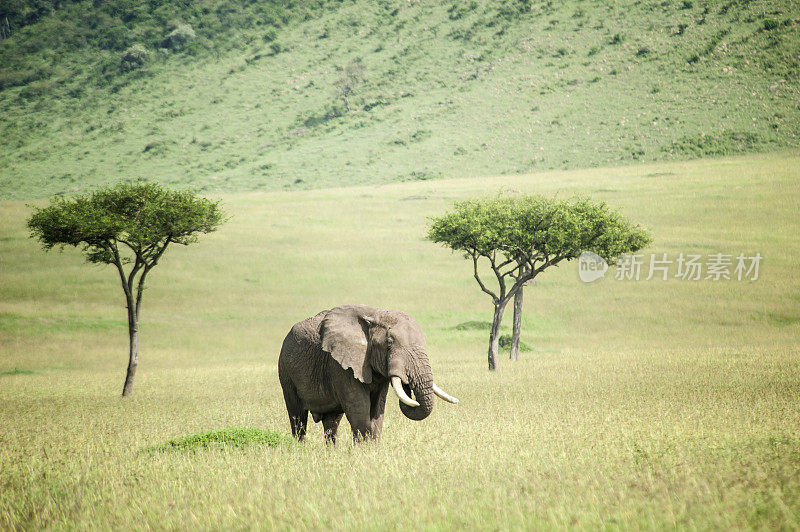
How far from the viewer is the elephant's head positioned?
1034 centimetres

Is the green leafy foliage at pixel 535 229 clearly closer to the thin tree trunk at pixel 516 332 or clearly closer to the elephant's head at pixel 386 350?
the thin tree trunk at pixel 516 332

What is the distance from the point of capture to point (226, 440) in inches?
456

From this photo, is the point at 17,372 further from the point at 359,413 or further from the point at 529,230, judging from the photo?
the point at 359,413

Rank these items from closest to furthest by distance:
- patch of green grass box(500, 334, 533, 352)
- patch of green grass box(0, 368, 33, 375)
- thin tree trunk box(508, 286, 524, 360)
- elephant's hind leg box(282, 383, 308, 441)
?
elephant's hind leg box(282, 383, 308, 441)
patch of green grass box(0, 368, 33, 375)
thin tree trunk box(508, 286, 524, 360)
patch of green grass box(500, 334, 533, 352)

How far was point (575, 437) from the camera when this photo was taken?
11.7m

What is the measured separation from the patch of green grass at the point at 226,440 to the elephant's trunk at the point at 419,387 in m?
2.84

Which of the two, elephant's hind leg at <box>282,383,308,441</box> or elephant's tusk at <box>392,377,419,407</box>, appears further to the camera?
elephant's hind leg at <box>282,383,308,441</box>

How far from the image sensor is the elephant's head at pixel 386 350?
10.3 meters

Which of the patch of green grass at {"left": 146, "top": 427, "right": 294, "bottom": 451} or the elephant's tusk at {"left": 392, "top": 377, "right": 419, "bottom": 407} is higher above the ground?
the elephant's tusk at {"left": 392, "top": 377, "right": 419, "bottom": 407}

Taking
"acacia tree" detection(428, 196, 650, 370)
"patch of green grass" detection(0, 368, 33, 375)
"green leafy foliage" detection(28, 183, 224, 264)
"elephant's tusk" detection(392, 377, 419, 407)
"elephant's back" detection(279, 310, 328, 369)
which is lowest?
"patch of green grass" detection(0, 368, 33, 375)

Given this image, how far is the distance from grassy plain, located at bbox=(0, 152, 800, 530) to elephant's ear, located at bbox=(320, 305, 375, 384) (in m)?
1.40

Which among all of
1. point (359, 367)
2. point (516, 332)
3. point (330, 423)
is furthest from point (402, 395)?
point (516, 332)

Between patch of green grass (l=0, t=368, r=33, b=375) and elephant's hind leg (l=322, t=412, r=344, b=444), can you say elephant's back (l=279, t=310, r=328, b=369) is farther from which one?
patch of green grass (l=0, t=368, r=33, b=375)

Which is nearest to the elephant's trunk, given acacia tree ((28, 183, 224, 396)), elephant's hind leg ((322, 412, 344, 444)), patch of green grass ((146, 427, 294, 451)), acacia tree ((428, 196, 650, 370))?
elephant's hind leg ((322, 412, 344, 444))
